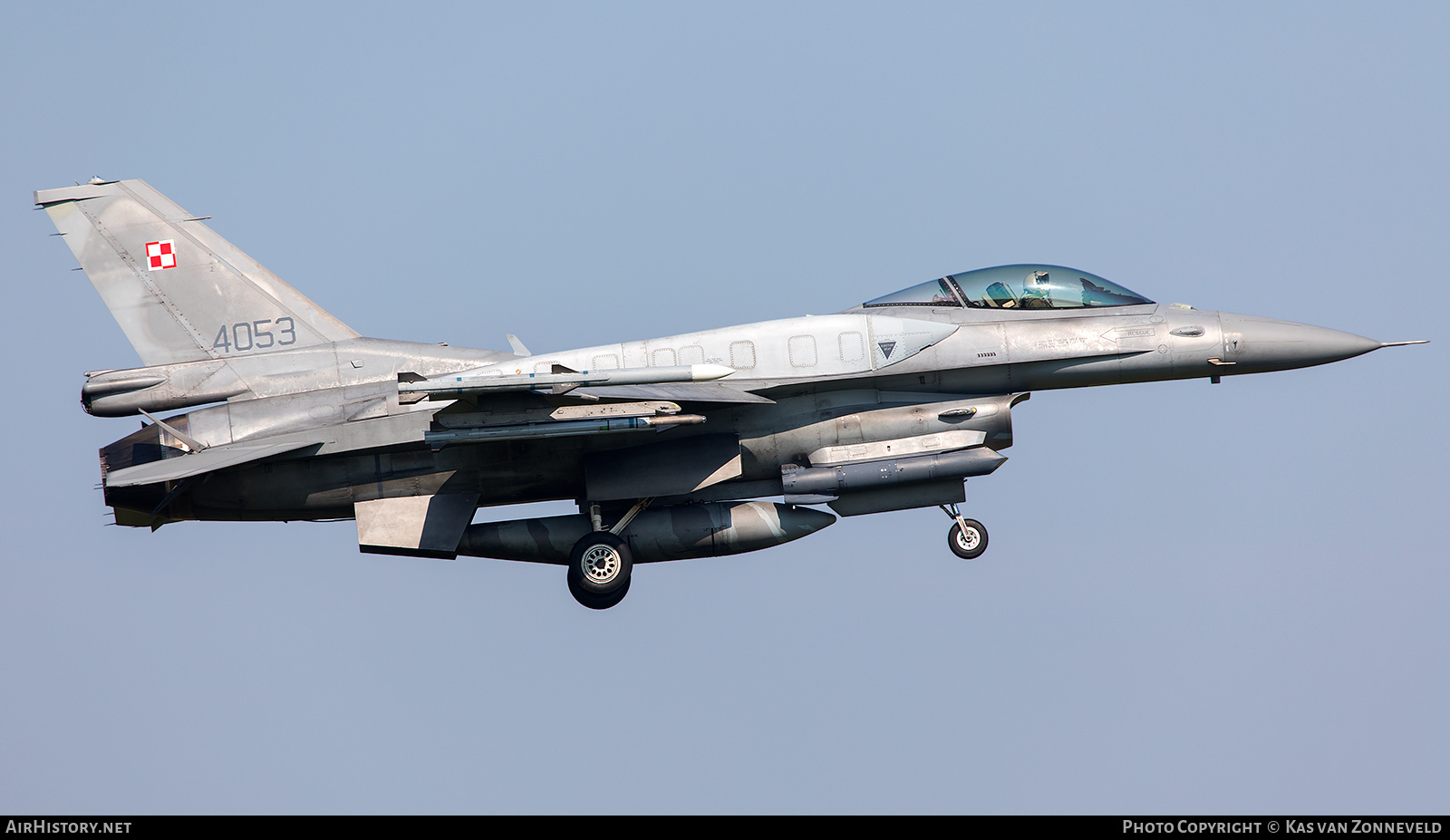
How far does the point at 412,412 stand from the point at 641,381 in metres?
3.51

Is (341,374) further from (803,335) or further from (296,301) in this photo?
(803,335)

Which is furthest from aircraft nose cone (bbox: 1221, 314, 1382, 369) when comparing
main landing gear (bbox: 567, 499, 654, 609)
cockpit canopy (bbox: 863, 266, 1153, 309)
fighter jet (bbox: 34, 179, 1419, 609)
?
main landing gear (bbox: 567, 499, 654, 609)

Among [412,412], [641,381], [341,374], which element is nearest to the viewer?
[641,381]

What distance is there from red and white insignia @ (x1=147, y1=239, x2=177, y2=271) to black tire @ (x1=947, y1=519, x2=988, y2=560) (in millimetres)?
10315

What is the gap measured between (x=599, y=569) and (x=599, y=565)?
5 centimetres

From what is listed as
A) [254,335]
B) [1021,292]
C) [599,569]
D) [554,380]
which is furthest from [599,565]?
[1021,292]

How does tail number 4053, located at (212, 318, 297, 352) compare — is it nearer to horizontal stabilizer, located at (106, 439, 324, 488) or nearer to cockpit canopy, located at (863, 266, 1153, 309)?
horizontal stabilizer, located at (106, 439, 324, 488)

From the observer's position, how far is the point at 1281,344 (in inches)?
664

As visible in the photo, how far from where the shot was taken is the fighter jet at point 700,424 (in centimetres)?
1644

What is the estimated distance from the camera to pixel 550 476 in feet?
55.7

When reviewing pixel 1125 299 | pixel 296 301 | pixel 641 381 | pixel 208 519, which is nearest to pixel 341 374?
pixel 296 301

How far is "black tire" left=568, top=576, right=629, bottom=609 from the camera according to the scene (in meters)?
16.6

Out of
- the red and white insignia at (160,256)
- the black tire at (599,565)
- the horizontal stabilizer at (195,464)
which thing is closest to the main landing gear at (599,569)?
the black tire at (599,565)
